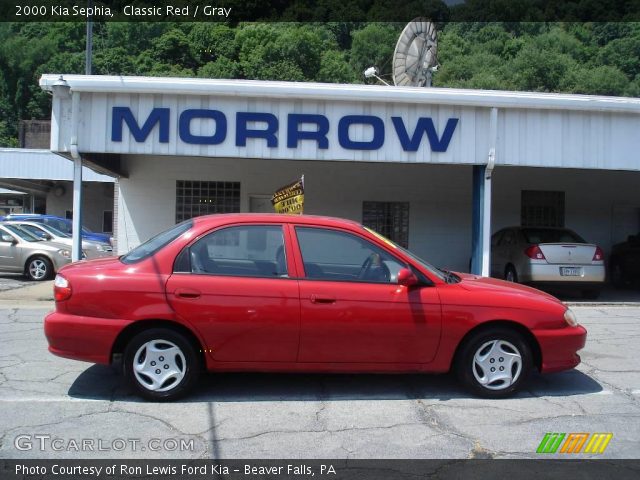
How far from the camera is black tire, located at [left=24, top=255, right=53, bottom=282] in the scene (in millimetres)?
14938

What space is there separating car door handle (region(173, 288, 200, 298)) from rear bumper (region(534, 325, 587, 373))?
300cm

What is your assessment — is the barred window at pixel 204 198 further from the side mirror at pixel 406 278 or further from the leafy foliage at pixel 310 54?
the leafy foliage at pixel 310 54

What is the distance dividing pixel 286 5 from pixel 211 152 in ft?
240

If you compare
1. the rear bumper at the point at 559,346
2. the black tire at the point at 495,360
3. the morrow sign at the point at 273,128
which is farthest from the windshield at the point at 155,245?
the morrow sign at the point at 273,128

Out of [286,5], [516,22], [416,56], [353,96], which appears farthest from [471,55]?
[353,96]

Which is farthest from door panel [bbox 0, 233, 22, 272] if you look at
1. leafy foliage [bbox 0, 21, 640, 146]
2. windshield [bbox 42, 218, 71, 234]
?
leafy foliage [bbox 0, 21, 640, 146]

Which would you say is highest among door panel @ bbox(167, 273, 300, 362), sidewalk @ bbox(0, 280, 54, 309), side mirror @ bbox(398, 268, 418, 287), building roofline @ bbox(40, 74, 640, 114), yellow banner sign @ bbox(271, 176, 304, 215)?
building roofline @ bbox(40, 74, 640, 114)

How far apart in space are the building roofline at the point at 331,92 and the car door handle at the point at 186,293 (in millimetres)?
6436

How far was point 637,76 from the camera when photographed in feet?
183

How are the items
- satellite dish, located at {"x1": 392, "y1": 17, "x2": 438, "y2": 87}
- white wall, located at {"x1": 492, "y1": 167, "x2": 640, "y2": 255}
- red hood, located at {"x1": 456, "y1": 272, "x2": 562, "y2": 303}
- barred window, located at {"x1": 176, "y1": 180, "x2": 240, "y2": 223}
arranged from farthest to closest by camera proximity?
white wall, located at {"x1": 492, "y1": 167, "x2": 640, "y2": 255} < satellite dish, located at {"x1": 392, "y1": 17, "x2": 438, "y2": 87} < barred window, located at {"x1": 176, "y1": 180, "x2": 240, "y2": 223} < red hood, located at {"x1": 456, "y1": 272, "x2": 562, "y2": 303}

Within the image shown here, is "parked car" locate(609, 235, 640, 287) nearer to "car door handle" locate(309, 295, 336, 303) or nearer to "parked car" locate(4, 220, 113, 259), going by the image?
"car door handle" locate(309, 295, 336, 303)

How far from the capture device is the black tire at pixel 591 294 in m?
12.7

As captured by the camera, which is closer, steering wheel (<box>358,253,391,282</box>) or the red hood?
steering wheel (<box>358,253,391,282</box>)

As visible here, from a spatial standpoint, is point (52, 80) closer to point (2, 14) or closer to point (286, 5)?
point (2, 14)
